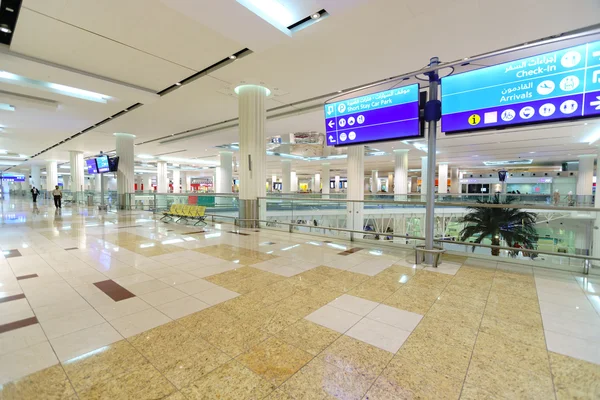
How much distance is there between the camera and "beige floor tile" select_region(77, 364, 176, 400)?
180cm

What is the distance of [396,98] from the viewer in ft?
16.1

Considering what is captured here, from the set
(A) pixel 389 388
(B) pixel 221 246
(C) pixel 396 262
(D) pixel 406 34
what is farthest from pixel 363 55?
(A) pixel 389 388

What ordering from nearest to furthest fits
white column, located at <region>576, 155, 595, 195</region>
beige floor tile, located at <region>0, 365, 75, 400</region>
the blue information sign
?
beige floor tile, located at <region>0, 365, 75, 400</region>
the blue information sign
white column, located at <region>576, 155, 595, 195</region>

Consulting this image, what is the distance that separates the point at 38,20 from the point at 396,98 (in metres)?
7.25

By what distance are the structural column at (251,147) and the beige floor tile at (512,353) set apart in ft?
24.5

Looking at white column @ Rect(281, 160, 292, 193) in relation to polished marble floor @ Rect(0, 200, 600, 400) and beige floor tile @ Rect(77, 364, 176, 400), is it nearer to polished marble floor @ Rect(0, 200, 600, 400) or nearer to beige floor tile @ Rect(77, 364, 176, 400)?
polished marble floor @ Rect(0, 200, 600, 400)

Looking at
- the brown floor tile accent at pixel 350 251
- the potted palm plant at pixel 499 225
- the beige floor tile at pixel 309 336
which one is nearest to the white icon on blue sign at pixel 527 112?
the potted palm plant at pixel 499 225

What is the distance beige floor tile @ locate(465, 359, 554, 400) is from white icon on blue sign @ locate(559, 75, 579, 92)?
369 cm

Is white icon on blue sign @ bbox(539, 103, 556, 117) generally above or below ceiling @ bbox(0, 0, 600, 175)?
below

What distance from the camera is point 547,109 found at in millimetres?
3793

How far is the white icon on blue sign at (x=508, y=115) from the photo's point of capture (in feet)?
13.1

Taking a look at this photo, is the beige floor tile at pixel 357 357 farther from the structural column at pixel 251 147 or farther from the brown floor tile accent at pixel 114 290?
the structural column at pixel 251 147


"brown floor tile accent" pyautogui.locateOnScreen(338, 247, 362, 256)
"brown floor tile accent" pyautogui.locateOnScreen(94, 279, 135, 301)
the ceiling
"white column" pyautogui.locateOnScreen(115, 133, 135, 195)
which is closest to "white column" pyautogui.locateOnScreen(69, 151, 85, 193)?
"white column" pyautogui.locateOnScreen(115, 133, 135, 195)

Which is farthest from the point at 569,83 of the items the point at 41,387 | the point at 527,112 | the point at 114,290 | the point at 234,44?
the point at 114,290
